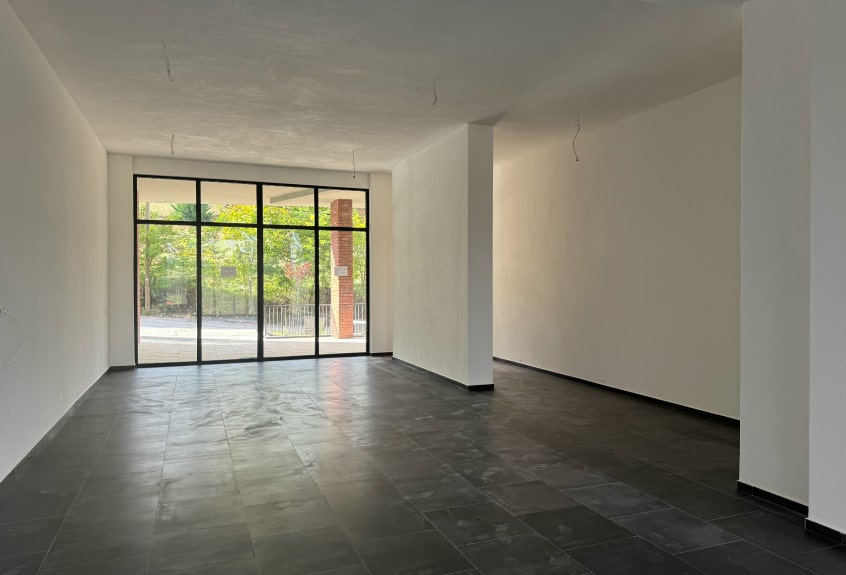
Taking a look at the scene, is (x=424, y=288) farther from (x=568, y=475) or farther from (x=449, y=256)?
(x=568, y=475)

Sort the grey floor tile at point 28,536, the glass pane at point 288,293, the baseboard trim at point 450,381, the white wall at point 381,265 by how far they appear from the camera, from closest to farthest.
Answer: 1. the grey floor tile at point 28,536
2. the baseboard trim at point 450,381
3. the glass pane at point 288,293
4. the white wall at point 381,265

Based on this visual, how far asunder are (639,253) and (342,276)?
17.9 feet

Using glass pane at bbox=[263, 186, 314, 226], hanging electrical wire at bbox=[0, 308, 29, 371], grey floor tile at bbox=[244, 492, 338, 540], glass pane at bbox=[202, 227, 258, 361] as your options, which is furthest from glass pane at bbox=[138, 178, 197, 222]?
grey floor tile at bbox=[244, 492, 338, 540]

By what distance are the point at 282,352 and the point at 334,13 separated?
693 centimetres

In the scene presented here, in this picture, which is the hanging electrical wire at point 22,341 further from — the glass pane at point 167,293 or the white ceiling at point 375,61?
the glass pane at point 167,293

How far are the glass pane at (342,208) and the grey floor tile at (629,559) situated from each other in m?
8.26

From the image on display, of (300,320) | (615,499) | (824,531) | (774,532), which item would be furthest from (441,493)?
(300,320)

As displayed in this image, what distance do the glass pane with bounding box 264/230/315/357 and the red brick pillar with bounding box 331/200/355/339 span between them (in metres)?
0.42

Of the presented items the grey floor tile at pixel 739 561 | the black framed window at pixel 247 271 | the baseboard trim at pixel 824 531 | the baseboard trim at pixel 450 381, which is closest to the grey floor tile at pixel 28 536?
the grey floor tile at pixel 739 561

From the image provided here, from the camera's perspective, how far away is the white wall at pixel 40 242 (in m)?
4.09

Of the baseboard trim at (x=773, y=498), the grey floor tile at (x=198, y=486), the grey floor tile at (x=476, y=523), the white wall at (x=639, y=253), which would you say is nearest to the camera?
the grey floor tile at (x=476, y=523)

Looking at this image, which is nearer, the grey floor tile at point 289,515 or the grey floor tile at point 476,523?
the grey floor tile at point 476,523

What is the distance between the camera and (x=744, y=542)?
3055 mm

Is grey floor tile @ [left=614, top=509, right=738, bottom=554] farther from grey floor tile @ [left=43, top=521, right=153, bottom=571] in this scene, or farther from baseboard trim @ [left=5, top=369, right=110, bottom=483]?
baseboard trim @ [left=5, top=369, right=110, bottom=483]
